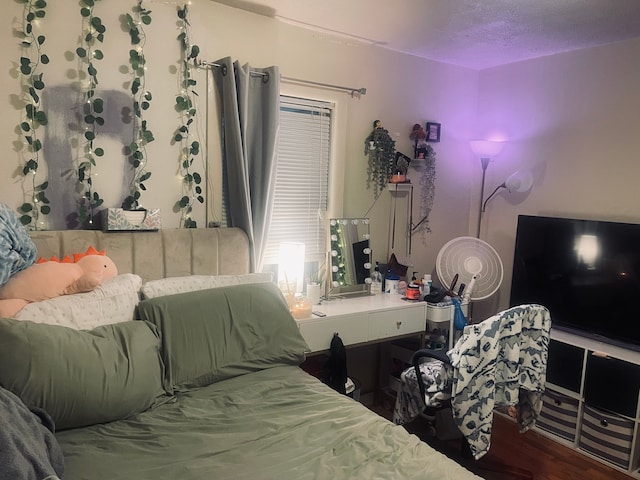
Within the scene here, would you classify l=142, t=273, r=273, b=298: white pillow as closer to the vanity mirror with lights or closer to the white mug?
the white mug

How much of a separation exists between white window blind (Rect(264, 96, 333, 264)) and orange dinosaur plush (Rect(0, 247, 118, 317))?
117 centimetres

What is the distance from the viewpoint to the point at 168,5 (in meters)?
2.45

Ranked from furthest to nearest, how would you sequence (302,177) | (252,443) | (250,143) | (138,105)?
(302,177)
(250,143)
(138,105)
(252,443)

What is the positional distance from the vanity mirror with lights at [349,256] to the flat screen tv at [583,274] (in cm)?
112

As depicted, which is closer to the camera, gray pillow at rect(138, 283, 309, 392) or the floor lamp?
gray pillow at rect(138, 283, 309, 392)

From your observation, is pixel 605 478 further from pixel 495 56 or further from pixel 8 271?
pixel 8 271

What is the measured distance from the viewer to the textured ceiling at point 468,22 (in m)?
2.49

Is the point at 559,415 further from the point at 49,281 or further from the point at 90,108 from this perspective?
the point at 90,108

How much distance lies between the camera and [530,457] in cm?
281

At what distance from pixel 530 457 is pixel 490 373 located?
101 centimetres

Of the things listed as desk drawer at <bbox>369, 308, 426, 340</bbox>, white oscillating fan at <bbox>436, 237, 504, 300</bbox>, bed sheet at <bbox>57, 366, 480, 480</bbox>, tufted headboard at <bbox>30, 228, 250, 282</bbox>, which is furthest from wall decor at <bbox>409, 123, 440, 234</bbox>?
bed sheet at <bbox>57, 366, 480, 480</bbox>

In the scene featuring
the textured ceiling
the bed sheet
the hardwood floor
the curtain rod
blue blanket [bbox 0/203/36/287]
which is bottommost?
the hardwood floor

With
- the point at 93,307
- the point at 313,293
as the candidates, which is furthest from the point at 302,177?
the point at 93,307

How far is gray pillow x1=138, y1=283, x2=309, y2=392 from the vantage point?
6.48 feet
